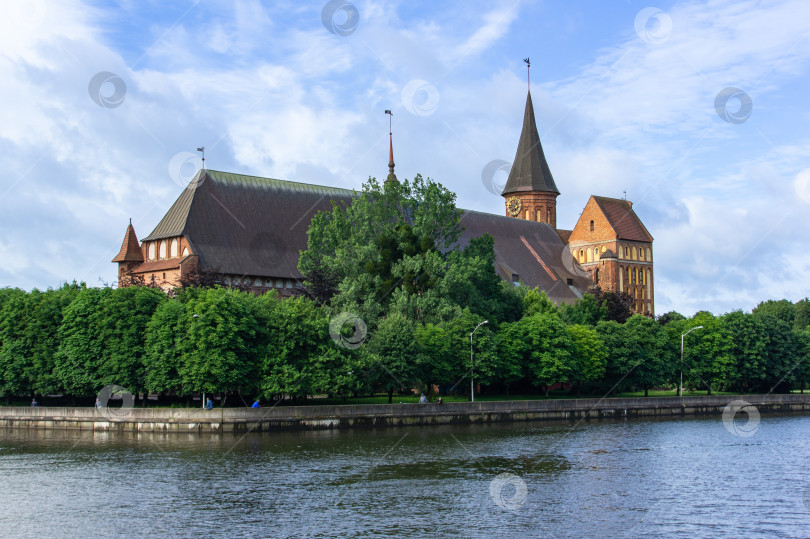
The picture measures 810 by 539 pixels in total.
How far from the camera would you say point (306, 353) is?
5138cm

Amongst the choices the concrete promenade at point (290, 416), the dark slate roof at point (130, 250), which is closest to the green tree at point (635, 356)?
the concrete promenade at point (290, 416)

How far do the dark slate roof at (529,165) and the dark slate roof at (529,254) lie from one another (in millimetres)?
6699

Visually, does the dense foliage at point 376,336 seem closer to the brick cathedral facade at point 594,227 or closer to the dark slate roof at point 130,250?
the dark slate roof at point 130,250

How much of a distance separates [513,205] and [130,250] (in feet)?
184

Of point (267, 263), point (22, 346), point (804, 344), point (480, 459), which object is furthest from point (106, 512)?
point (804, 344)

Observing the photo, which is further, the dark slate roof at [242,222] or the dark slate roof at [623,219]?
the dark slate roof at [623,219]

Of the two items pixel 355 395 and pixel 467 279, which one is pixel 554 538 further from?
pixel 467 279

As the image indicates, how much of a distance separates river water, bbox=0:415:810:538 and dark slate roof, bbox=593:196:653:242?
6441cm

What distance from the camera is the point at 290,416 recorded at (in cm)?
4784

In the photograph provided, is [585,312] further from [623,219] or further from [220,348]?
[220,348]

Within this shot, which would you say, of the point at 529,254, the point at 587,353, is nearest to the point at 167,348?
the point at 587,353

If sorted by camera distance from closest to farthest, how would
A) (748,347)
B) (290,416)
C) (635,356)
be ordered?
(290,416) < (635,356) < (748,347)

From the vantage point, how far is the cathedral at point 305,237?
76.6m

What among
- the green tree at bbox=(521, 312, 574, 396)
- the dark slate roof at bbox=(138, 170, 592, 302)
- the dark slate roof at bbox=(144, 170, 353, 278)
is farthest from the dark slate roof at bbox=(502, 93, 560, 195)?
the green tree at bbox=(521, 312, 574, 396)
